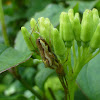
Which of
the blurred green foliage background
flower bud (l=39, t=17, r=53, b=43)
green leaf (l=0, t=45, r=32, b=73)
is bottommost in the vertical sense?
the blurred green foliage background

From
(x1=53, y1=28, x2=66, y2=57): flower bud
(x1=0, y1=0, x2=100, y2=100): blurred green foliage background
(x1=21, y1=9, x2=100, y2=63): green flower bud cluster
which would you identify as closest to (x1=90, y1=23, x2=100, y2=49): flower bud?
(x1=21, y1=9, x2=100, y2=63): green flower bud cluster

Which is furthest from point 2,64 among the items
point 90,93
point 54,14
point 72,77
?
point 54,14

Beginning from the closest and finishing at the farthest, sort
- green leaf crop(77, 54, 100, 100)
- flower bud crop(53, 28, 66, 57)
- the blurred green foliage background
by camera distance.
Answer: flower bud crop(53, 28, 66, 57) → green leaf crop(77, 54, 100, 100) → the blurred green foliage background

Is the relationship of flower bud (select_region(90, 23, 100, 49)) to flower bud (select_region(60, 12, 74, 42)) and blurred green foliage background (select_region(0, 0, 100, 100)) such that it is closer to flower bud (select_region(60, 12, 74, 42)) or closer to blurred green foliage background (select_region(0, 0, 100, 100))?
flower bud (select_region(60, 12, 74, 42))

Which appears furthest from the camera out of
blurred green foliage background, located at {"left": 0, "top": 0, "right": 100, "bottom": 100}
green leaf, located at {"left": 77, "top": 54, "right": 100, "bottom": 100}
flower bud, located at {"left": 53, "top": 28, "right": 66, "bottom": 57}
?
blurred green foliage background, located at {"left": 0, "top": 0, "right": 100, "bottom": 100}

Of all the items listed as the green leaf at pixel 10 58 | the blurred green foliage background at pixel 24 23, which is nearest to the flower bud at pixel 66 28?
the green leaf at pixel 10 58

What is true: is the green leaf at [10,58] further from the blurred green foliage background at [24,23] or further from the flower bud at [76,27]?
the blurred green foliage background at [24,23]

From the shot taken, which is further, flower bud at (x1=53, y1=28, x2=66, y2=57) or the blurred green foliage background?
the blurred green foliage background

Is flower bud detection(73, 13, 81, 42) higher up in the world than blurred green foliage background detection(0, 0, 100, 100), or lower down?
higher up

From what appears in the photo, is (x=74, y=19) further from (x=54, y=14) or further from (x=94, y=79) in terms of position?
(x=54, y=14)
